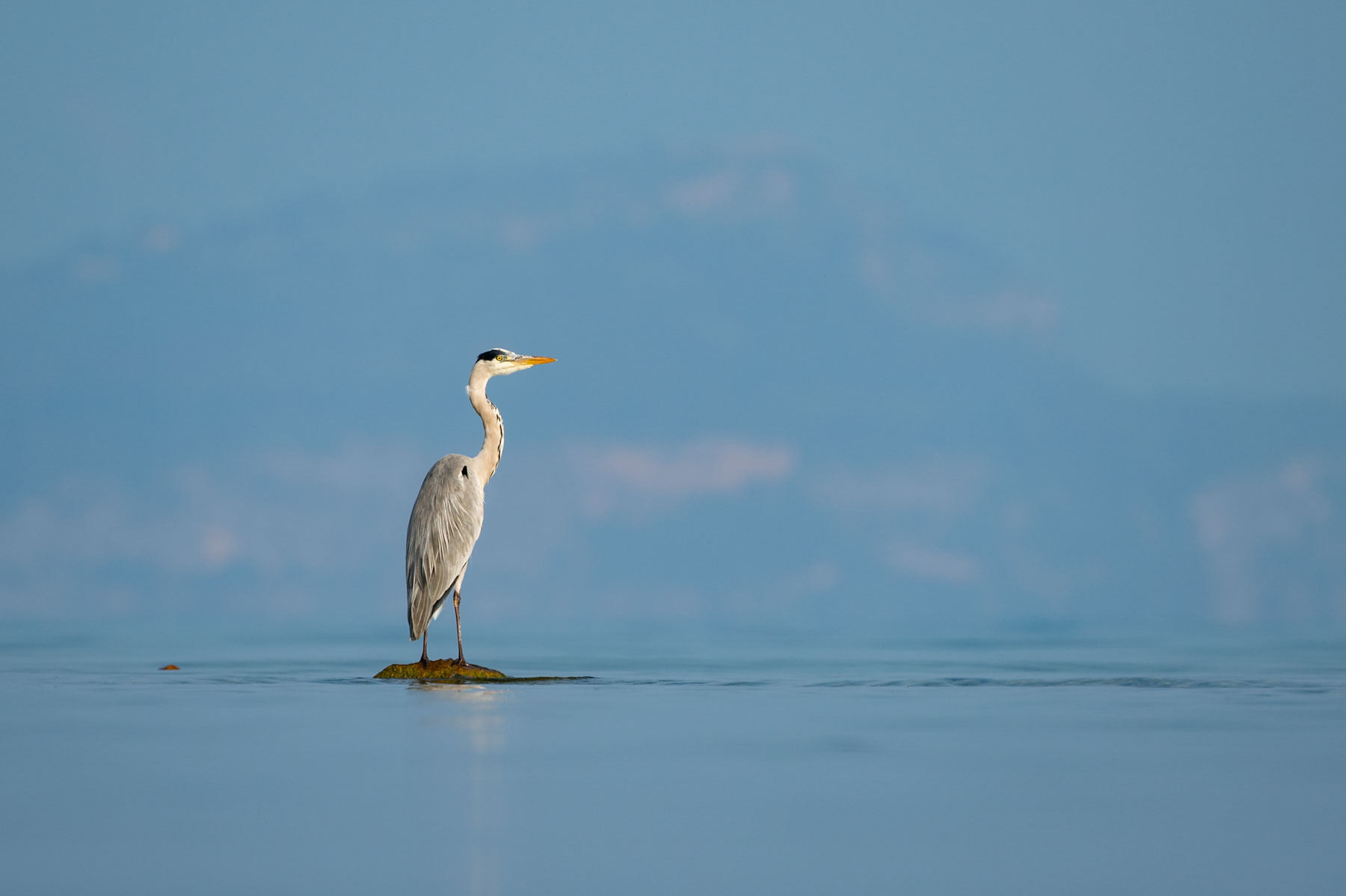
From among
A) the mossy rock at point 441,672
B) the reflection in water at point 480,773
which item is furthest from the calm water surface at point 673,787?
the mossy rock at point 441,672

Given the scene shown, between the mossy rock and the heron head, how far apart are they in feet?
9.48

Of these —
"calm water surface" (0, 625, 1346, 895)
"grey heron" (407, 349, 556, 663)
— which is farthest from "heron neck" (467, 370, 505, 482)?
"calm water surface" (0, 625, 1346, 895)

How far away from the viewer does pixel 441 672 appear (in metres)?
13.8

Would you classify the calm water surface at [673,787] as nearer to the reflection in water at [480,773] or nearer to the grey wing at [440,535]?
the reflection in water at [480,773]

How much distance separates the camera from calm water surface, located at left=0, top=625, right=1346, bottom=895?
5090 mm

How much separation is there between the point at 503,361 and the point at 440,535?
195 centimetres

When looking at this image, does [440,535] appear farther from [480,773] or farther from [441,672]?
[480,773]

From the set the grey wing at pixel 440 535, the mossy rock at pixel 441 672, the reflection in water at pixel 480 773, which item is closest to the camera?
the reflection in water at pixel 480 773

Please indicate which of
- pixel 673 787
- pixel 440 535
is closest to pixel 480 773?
pixel 673 787

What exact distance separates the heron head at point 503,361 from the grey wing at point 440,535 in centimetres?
116

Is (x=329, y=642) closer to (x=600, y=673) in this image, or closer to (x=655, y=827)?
(x=600, y=673)

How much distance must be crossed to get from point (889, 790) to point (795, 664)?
10.3 m

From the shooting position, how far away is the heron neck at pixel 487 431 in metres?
14.3

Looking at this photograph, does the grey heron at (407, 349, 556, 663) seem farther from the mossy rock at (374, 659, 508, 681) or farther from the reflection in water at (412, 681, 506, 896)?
the reflection in water at (412, 681, 506, 896)
